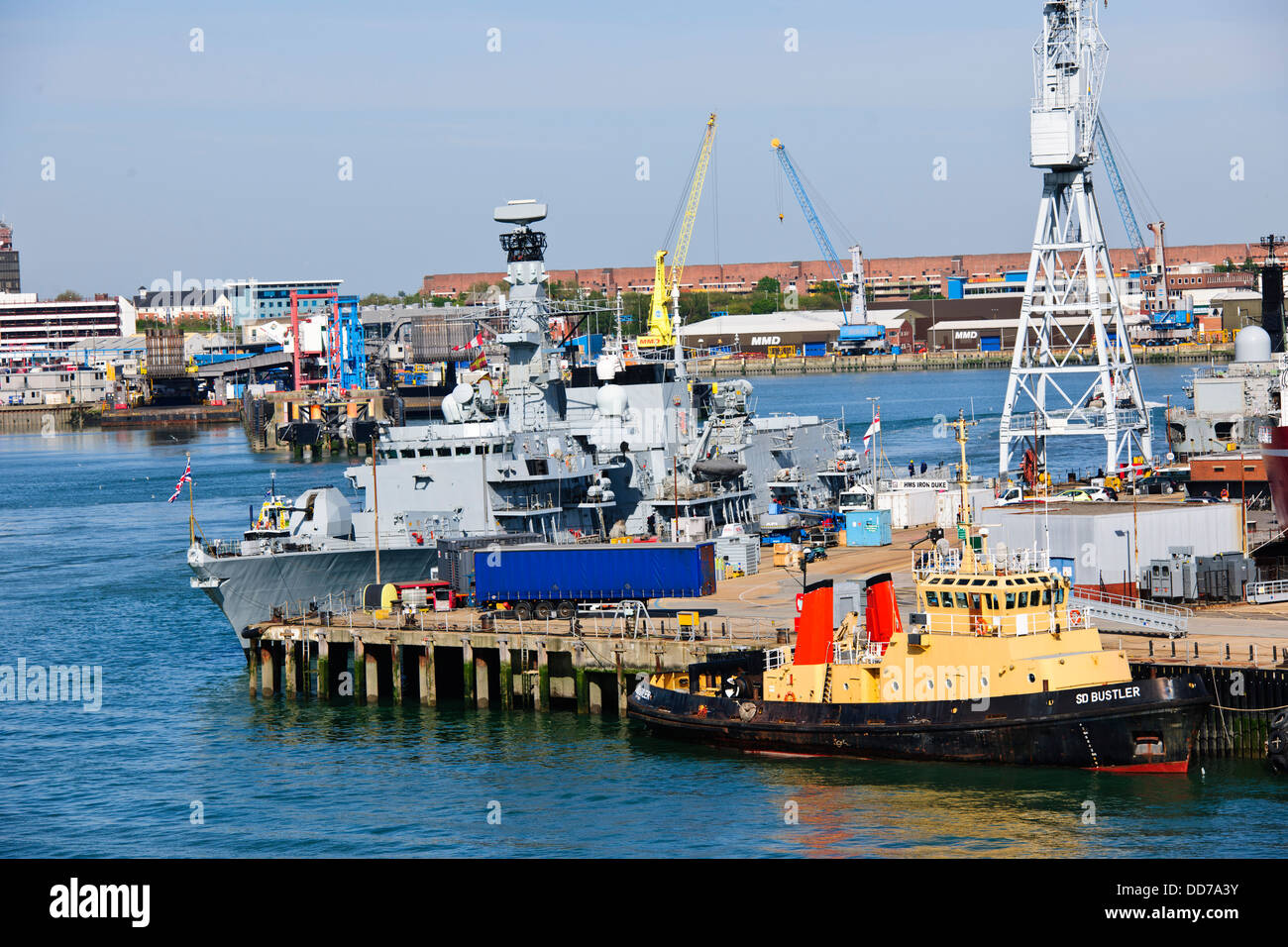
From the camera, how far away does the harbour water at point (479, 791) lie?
3475cm

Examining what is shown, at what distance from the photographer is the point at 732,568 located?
5962 centimetres

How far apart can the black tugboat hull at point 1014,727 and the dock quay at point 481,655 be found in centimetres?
421

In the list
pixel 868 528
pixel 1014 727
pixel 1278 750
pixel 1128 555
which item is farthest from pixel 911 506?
pixel 1278 750

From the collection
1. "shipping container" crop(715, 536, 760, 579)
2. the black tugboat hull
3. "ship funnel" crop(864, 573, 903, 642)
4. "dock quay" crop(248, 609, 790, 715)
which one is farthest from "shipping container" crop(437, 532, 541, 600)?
"ship funnel" crop(864, 573, 903, 642)

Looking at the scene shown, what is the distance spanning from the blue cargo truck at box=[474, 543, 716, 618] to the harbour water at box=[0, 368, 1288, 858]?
4.08 meters

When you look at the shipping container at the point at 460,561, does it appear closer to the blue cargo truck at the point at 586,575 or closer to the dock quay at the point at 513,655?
the dock quay at the point at 513,655

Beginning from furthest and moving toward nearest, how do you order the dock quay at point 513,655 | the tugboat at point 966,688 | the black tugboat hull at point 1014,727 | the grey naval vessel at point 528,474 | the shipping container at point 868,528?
the shipping container at point 868,528
the grey naval vessel at point 528,474
the dock quay at point 513,655
the tugboat at point 966,688
the black tugboat hull at point 1014,727

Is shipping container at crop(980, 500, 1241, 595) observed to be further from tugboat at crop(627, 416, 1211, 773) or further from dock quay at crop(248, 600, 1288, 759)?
tugboat at crop(627, 416, 1211, 773)

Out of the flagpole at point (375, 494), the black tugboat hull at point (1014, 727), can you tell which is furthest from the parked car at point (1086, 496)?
the flagpole at point (375, 494)

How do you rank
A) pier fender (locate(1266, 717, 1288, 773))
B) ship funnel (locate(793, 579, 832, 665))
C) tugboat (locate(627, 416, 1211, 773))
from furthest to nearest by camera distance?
ship funnel (locate(793, 579, 832, 665)) → tugboat (locate(627, 416, 1211, 773)) → pier fender (locate(1266, 717, 1288, 773))

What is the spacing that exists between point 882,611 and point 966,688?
3.14m

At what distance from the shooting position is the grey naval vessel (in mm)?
57312
